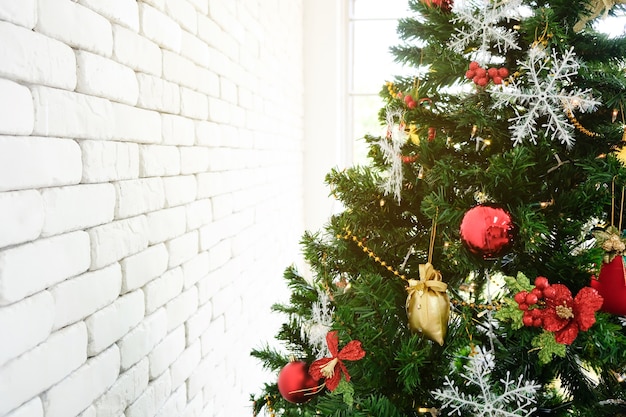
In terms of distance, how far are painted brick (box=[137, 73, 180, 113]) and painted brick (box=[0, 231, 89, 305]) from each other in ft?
1.18

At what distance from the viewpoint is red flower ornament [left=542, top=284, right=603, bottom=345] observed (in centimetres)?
93

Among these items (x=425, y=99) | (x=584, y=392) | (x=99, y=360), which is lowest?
(x=584, y=392)

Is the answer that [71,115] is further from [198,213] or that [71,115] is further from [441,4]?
[441,4]

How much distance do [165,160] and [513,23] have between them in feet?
2.63

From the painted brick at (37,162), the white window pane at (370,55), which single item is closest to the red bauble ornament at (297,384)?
the painted brick at (37,162)

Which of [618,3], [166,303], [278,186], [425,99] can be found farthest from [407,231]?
[278,186]

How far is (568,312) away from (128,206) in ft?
2.69

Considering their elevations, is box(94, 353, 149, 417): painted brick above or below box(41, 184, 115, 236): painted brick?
below

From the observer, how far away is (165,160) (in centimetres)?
125

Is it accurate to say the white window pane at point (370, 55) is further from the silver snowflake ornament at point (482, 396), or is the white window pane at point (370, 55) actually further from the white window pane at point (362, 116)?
the silver snowflake ornament at point (482, 396)

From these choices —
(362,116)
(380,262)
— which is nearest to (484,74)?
(380,262)

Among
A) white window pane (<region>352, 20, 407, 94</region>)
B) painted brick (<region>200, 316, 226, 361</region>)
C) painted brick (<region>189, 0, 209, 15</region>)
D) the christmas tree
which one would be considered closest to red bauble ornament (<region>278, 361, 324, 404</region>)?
the christmas tree

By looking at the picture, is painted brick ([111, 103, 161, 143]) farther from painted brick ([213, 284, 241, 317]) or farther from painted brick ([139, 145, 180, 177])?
painted brick ([213, 284, 241, 317])

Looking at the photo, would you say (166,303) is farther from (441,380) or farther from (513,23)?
(513,23)
